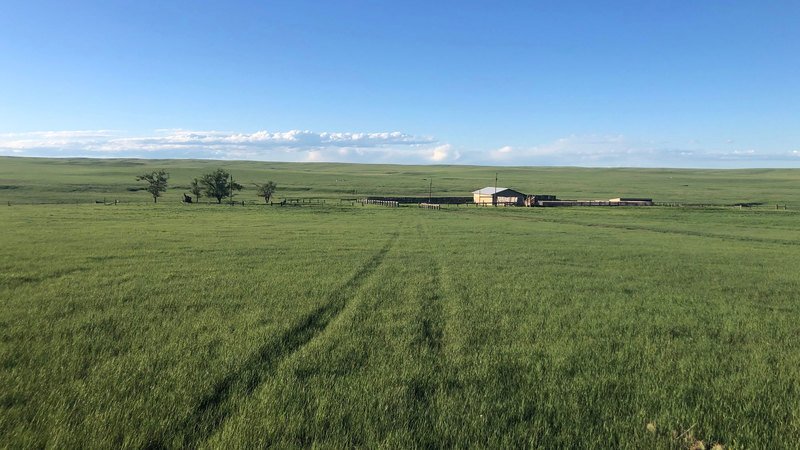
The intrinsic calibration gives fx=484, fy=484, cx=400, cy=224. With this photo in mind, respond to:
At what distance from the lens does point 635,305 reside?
13.8 metres

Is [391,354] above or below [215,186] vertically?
below

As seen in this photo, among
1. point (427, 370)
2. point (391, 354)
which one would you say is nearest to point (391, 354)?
point (391, 354)

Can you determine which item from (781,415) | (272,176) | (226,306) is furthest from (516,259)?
(272,176)

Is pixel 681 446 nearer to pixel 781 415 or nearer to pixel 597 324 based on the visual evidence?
pixel 781 415

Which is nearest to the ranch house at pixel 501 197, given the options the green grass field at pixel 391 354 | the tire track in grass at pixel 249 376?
the green grass field at pixel 391 354

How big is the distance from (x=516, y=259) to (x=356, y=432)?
18.7 meters

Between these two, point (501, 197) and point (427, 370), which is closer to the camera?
point (427, 370)

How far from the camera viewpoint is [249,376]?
7.90m

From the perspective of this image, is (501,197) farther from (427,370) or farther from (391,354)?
(427,370)

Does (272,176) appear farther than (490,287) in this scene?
Yes

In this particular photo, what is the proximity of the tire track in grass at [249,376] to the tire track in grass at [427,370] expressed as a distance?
2318 millimetres

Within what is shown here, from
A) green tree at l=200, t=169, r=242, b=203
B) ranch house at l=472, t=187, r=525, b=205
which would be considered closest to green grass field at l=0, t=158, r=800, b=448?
green tree at l=200, t=169, r=242, b=203

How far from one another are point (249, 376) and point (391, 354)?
2635 mm

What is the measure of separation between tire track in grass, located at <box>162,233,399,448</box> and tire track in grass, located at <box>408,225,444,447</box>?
2.32 metres
